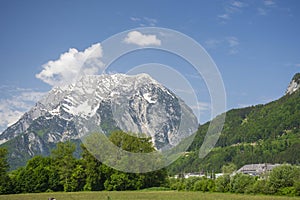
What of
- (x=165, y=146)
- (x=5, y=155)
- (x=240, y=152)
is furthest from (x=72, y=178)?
(x=240, y=152)

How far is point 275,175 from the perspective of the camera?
4278 cm

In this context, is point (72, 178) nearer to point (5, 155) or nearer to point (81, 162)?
point (81, 162)

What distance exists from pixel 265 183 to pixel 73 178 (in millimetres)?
30277

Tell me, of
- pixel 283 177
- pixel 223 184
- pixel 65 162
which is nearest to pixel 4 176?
pixel 65 162

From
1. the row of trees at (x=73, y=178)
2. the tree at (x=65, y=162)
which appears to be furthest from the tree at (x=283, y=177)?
the tree at (x=65, y=162)

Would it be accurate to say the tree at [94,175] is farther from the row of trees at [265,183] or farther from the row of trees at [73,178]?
the row of trees at [265,183]

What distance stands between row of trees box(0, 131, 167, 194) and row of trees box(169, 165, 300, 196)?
1129 cm

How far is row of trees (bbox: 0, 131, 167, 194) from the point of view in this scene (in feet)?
193

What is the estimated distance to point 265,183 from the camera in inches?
1699

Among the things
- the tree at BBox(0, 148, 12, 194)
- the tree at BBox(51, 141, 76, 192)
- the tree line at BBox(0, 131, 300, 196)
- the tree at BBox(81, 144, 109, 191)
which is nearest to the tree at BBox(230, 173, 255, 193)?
the tree line at BBox(0, 131, 300, 196)

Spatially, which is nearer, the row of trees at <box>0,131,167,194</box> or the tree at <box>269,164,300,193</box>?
the tree at <box>269,164,300,193</box>

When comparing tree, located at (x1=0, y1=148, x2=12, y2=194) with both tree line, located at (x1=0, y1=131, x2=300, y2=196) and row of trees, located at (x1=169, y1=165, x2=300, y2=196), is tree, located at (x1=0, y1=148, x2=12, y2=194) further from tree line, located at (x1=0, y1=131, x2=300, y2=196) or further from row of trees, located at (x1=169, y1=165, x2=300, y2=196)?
row of trees, located at (x1=169, y1=165, x2=300, y2=196)

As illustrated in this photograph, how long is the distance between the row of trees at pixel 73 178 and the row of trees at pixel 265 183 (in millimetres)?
11293

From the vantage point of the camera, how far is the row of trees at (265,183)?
40944 millimetres
